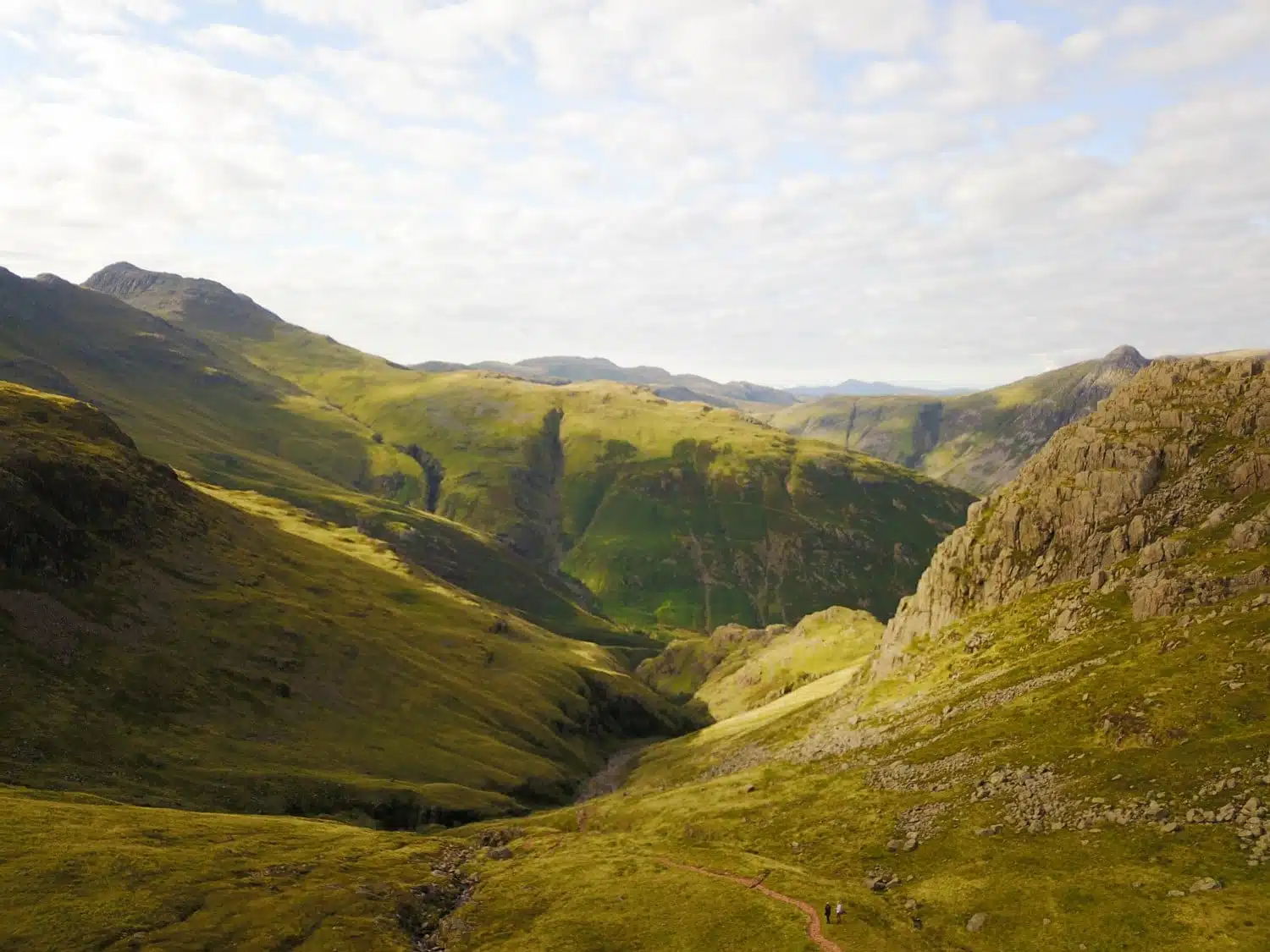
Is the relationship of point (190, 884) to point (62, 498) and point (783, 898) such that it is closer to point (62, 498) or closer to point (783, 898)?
point (783, 898)

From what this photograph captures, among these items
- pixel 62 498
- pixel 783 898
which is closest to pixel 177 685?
pixel 62 498

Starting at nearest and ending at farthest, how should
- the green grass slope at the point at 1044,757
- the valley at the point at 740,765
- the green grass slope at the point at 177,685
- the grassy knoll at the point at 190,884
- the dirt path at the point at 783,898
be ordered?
the dirt path at the point at 783,898 → the green grass slope at the point at 1044,757 → the grassy knoll at the point at 190,884 → the valley at the point at 740,765 → the green grass slope at the point at 177,685

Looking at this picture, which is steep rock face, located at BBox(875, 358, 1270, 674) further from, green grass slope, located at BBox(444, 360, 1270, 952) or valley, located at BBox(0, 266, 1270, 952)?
valley, located at BBox(0, 266, 1270, 952)

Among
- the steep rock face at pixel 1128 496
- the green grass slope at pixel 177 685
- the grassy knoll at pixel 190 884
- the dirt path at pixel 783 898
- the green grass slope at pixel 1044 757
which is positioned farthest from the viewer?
the green grass slope at pixel 177 685

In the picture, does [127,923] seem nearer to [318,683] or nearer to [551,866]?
[551,866]

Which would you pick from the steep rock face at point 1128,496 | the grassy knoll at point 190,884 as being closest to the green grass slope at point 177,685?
the grassy knoll at point 190,884

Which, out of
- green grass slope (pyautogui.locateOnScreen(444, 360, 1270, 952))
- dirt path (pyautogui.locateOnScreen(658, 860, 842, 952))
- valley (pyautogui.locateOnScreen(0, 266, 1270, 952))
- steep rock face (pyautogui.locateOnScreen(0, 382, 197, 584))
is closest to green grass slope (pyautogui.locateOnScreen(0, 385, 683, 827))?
steep rock face (pyautogui.locateOnScreen(0, 382, 197, 584))

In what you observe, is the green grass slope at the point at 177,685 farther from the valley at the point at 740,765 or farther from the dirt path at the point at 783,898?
the dirt path at the point at 783,898
